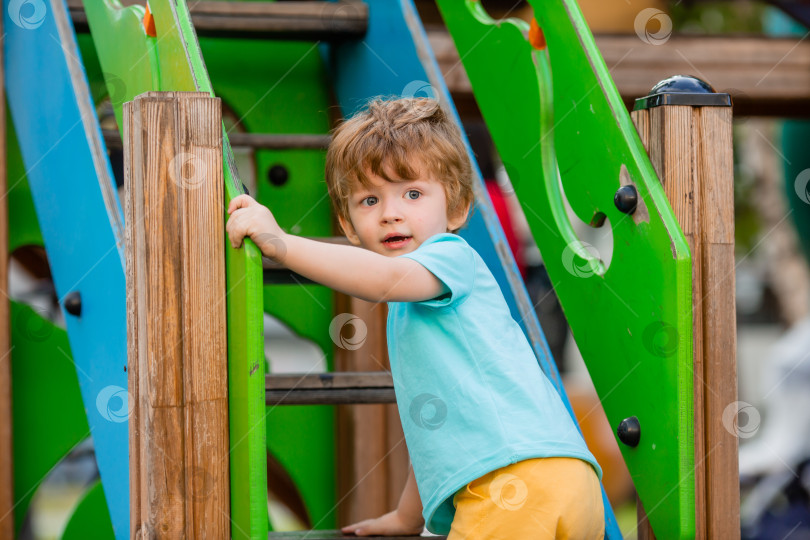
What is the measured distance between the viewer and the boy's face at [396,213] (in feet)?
6.43

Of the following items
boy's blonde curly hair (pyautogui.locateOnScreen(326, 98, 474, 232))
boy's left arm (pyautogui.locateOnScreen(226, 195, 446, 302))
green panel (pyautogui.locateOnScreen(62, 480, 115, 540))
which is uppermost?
boy's blonde curly hair (pyautogui.locateOnScreen(326, 98, 474, 232))

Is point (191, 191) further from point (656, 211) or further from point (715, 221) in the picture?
point (715, 221)

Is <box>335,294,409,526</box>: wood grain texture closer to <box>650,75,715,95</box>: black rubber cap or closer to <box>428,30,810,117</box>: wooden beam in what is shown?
<box>428,30,810,117</box>: wooden beam

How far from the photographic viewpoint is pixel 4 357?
2963 mm

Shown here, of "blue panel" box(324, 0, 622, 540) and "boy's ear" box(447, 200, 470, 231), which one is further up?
"blue panel" box(324, 0, 622, 540)

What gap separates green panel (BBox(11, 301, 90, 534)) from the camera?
10.7 feet

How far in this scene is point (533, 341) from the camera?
2432 millimetres

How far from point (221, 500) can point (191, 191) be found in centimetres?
53
